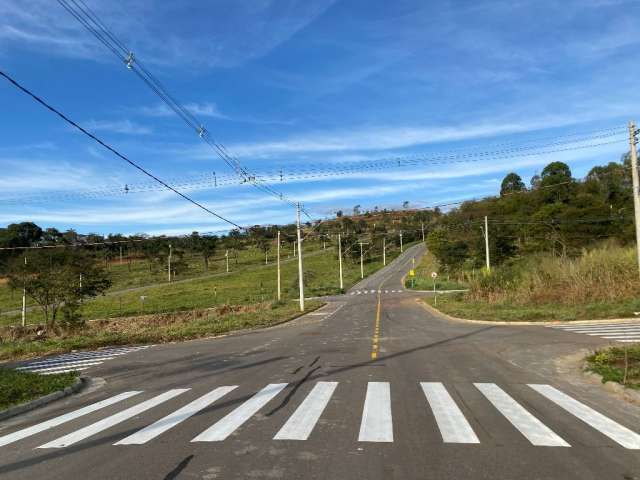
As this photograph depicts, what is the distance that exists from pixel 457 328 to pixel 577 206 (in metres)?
58.7

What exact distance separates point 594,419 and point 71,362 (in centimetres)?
1707

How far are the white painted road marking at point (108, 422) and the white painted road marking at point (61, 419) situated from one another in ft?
2.48

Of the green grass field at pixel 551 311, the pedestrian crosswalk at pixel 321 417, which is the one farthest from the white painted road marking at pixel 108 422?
the green grass field at pixel 551 311

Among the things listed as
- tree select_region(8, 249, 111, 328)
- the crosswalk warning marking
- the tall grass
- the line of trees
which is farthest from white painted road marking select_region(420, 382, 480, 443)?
the line of trees

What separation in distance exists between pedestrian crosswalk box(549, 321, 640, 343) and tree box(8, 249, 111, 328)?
31704 mm

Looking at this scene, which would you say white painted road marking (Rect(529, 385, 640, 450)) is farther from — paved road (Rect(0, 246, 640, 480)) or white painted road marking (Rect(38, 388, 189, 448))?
white painted road marking (Rect(38, 388, 189, 448))

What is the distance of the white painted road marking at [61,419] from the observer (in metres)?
7.53

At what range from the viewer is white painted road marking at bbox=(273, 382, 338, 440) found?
679 cm

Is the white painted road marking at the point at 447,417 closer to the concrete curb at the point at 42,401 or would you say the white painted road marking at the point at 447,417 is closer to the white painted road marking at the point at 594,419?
the white painted road marking at the point at 594,419

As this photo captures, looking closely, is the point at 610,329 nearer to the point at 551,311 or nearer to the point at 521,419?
the point at 551,311

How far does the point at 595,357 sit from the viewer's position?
39.3ft

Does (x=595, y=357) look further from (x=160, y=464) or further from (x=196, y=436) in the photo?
(x=160, y=464)

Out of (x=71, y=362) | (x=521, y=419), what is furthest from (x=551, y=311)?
(x=71, y=362)

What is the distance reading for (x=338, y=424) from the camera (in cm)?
727
